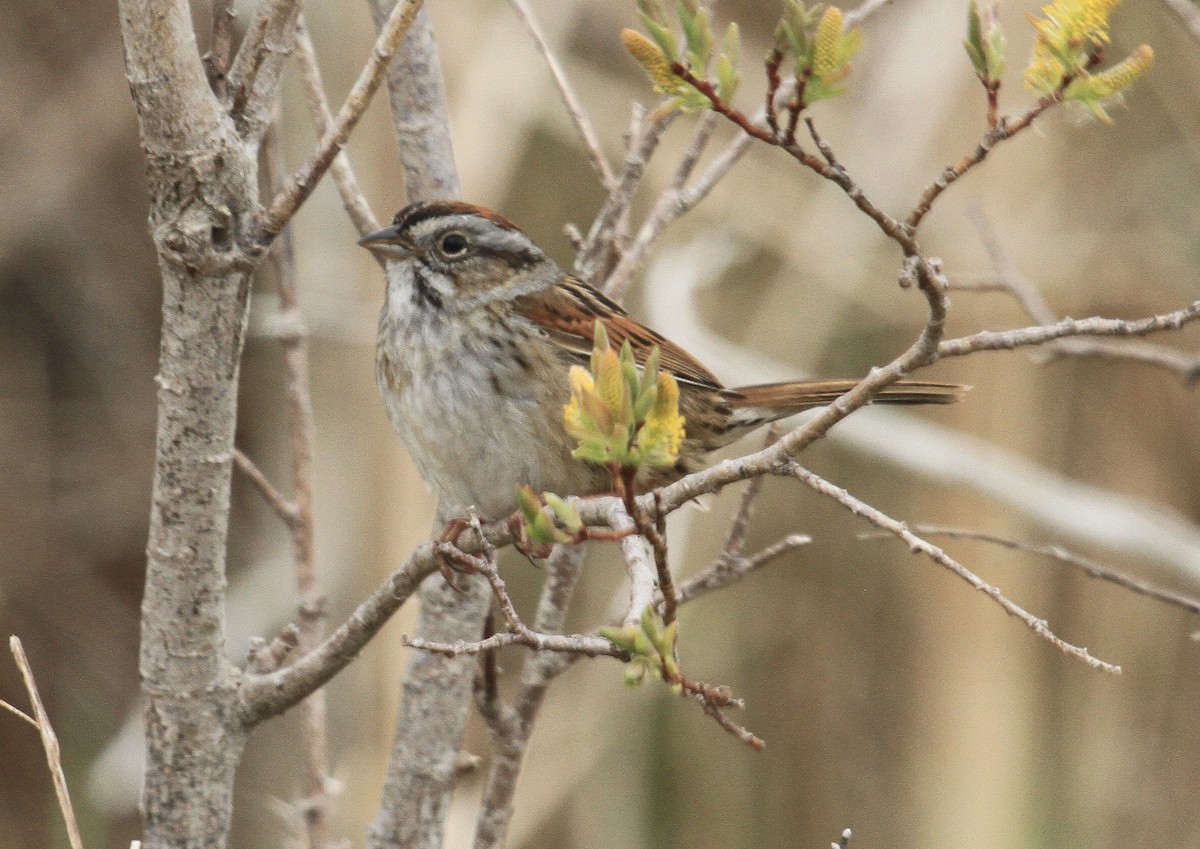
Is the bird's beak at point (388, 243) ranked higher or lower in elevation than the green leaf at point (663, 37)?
higher

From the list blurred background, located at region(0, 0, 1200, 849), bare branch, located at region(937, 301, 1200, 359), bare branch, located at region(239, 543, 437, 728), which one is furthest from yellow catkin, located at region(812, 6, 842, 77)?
blurred background, located at region(0, 0, 1200, 849)

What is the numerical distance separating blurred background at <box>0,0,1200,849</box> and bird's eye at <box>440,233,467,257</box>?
120cm

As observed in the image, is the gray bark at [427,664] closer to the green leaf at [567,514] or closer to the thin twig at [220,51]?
the thin twig at [220,51]

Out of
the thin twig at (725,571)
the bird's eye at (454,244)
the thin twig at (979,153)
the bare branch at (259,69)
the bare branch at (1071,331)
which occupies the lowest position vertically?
the thin twig at (725,571)

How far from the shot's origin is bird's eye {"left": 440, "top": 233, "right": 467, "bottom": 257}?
102 inches

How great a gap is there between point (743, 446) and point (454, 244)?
174 centimetres

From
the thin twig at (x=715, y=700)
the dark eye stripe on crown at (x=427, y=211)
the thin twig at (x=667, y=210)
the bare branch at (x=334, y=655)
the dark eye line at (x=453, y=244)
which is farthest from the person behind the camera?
the dark eye line at (x=453, y=244)

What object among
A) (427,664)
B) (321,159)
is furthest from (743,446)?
(321,159)

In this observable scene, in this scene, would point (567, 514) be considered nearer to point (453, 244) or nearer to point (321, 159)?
point (321, 159)

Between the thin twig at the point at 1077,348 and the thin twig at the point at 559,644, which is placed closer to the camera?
the thin twig at the point at 559,644

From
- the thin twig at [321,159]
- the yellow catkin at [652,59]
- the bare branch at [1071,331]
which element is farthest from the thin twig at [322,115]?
the bare branch at [1071,331]

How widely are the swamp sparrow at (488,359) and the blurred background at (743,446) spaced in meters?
1.11

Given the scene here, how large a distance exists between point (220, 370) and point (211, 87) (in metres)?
0.33

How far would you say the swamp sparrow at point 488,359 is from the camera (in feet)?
7.91
